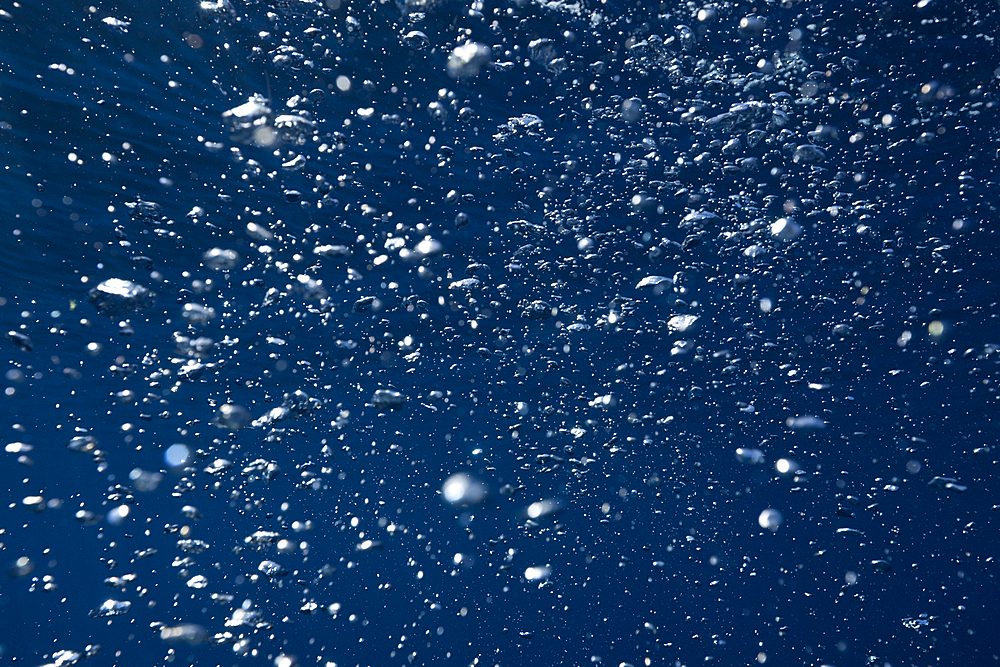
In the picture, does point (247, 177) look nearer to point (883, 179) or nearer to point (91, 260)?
point (91, 260)

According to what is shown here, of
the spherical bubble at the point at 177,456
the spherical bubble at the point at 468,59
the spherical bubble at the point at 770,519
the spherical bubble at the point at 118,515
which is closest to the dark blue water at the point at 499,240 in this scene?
the spherical bubble at the point at 468,59

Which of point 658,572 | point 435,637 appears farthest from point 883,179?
point 435,637

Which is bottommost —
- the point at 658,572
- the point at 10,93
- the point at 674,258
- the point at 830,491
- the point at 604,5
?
the point at 658,572

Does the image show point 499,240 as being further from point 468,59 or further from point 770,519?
point 770,519

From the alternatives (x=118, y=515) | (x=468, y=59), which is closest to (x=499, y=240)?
(x=468, y=59)

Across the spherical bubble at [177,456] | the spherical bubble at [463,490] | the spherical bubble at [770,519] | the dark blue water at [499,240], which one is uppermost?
the spherical bubble at [177,456]

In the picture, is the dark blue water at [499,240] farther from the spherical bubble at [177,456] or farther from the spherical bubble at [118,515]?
the spherical bubble at [118,515]
